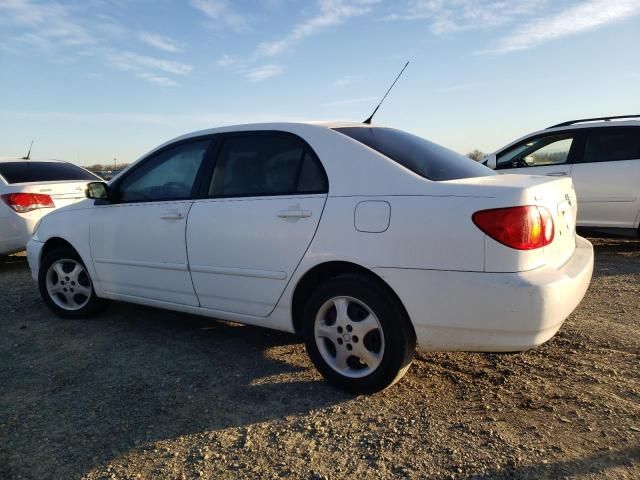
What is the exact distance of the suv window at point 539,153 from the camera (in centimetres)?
711

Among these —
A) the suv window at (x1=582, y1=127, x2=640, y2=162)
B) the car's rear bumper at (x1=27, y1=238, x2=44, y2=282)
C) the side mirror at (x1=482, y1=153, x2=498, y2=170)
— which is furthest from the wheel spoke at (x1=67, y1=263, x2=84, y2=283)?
the suv window at (x1=582, y1=127, x2=640, y2=162)

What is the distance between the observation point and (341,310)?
2.96 m

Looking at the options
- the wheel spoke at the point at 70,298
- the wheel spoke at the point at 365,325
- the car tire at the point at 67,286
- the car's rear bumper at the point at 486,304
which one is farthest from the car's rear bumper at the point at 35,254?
the car's rear bumper at the point at 486,304

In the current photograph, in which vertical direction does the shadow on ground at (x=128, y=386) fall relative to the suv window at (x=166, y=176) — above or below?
below

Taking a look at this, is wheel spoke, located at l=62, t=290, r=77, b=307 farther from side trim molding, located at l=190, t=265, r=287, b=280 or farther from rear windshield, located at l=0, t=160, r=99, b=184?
rear windshield, located at l=0, t=160, r=99, b=184

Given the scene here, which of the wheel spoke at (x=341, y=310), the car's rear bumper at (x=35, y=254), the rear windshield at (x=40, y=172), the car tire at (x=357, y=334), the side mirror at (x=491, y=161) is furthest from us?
the side mirror at (x=491, y=161)

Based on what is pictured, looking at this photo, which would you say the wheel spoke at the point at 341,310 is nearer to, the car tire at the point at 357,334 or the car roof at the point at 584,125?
the car tire at the point at 357,334

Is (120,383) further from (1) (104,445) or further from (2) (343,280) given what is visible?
(2) (343,280)

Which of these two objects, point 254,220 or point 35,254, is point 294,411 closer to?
point 254,220

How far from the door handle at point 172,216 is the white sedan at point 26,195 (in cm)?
377

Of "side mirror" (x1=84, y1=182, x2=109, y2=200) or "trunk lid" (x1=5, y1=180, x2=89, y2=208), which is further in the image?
"trunk lid" (x1=5, y1=180, x2=89, y2=208)

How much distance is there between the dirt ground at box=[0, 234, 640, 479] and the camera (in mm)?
2350

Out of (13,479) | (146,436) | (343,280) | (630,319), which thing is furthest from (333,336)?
(630,319)

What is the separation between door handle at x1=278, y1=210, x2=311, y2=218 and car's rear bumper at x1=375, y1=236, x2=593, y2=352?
567 millimetres
